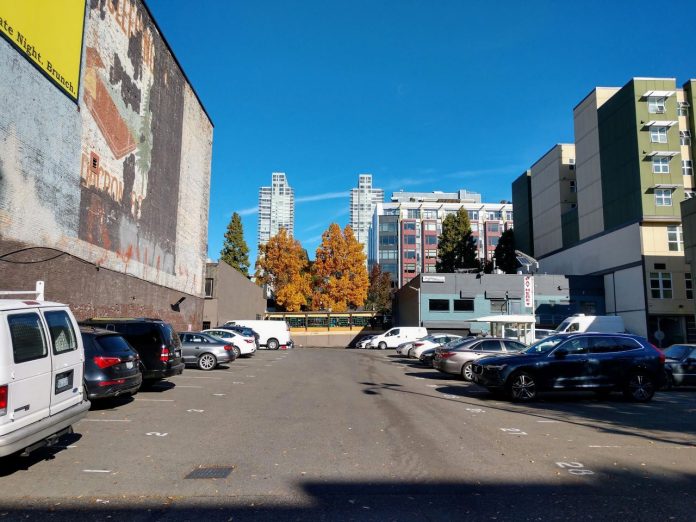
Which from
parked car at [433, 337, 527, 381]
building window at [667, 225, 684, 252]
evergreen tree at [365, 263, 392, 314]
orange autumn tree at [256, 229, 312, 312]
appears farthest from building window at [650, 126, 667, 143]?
evergreen tree at [365, 263, 392, 314]

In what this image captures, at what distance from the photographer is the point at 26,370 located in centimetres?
592

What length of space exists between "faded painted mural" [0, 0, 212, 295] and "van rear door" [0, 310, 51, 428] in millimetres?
12126

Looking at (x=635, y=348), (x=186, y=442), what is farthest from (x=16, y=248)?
(x=635, y=348)

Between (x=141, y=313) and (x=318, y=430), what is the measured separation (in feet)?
71.6

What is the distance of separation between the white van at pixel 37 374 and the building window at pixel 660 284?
152 feet

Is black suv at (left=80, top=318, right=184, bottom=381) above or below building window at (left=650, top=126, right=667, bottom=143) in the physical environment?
below

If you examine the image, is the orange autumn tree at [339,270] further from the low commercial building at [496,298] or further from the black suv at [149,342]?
the black suv at [149,342]

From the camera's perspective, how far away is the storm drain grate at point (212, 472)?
611 cm

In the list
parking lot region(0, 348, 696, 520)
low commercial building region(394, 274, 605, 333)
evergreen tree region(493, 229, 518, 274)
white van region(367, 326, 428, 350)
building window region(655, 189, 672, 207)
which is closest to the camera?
parking lot region(0, 348, 696, 520)

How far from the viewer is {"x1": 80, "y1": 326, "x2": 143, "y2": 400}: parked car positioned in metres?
9.66

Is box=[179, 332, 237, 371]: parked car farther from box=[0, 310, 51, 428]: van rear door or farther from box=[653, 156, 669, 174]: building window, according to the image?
box=[653, 156, 669, 174]: building window

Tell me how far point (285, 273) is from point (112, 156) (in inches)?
1369

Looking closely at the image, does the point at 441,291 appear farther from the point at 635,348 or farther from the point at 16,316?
the point at 16,316

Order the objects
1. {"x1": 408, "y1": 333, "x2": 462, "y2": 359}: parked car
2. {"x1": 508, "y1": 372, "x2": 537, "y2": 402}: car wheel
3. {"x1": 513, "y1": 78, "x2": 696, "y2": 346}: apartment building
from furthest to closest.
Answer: {"x1": 513, "y1": 78, "x2": 696, "y2": 346}: apartment building
{"x1": 408, "y1": 333, "x2": 462, "y2": 359}: parked car
{"x1": 508, "y1": 372, "x2": 537, "y2": 402}: car wheel
